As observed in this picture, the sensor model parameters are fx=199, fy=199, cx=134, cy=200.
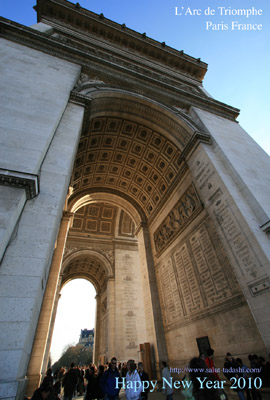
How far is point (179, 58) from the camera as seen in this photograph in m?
15.3

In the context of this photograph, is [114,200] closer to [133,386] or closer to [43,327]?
[43,327]

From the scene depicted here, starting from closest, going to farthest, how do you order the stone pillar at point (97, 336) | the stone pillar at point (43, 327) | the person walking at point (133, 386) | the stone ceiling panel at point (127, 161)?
the person walking at point (133, 386) → the stone pillar at point (43, 327) → the stone ceiling panel at point (127, 161) → the stone pillar at point (97, 336)

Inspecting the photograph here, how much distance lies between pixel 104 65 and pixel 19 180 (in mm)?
8626

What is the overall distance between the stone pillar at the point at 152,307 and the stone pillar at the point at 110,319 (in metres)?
3.95

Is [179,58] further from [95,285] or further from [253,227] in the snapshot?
[95,285]

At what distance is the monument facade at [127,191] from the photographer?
3.81 m

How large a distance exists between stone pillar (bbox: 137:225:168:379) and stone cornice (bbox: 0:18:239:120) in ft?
25.5

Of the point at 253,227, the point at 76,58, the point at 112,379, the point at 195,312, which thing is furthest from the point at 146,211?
the point at 112,379

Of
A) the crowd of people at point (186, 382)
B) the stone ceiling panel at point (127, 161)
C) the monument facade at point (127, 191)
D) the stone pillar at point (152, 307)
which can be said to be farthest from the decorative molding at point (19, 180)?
the stone pillar at point (152, 307)

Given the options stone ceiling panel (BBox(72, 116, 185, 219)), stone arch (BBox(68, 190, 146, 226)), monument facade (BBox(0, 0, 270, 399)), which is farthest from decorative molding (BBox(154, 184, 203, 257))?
stone arch (BBox(68, 190, 146, 226))

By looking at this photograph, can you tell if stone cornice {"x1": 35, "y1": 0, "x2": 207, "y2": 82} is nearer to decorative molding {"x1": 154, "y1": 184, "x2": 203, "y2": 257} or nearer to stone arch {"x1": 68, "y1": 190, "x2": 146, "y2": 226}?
stone arch {"x1": 68, "y1": 190, "x2": 146, "y2": 226}

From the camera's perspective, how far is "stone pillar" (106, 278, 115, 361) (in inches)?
491

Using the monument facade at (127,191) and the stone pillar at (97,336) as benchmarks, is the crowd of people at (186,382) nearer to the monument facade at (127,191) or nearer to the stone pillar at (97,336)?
the monument facade at (127,191)

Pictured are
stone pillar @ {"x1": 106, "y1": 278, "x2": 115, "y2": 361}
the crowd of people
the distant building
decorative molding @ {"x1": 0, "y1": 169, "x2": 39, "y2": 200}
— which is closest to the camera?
the crowd of people
